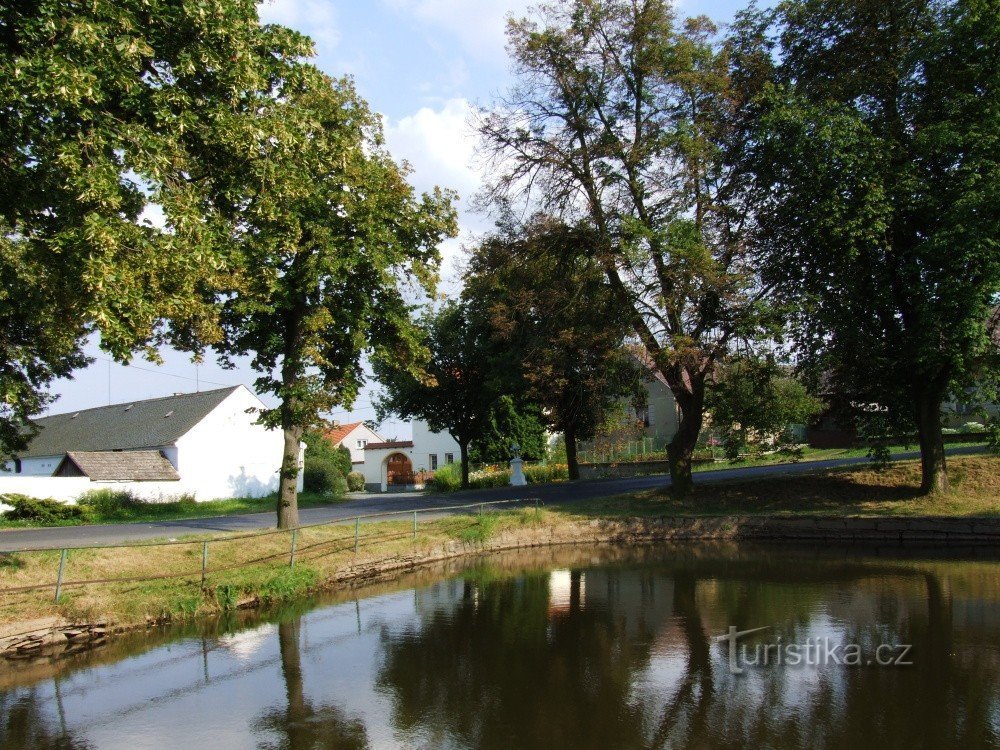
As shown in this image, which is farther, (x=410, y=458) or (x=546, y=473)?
(x=410, y=458)

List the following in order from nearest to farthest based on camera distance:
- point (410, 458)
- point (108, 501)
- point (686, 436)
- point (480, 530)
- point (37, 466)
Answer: point (480, 530)
point (686, 436)
point (108, 501)
point (37, 466)
point (410, 458)

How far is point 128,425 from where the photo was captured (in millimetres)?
42656

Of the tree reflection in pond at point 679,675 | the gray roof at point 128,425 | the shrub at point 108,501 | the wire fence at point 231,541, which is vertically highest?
Answer: the gray roof at point 128,425

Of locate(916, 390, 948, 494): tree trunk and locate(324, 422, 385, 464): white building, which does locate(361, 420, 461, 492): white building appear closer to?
locate(324, 422, 385, 464): white building

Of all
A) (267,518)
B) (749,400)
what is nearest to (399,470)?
(267,518)

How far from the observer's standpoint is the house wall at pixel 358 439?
72.8 m

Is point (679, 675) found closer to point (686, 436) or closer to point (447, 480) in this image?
point (686, 436)

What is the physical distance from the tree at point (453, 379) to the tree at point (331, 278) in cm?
1781

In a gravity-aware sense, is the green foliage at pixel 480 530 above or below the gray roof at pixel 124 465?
below

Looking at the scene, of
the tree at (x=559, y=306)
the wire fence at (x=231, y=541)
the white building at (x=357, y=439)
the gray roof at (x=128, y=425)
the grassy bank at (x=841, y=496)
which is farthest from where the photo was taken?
the white building at (x=357, y=439)

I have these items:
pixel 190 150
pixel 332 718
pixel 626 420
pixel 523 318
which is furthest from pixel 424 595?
pixel 626 420

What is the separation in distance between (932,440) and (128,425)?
39326 mm

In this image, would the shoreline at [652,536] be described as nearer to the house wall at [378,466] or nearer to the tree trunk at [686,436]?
the tree trunk at [686,436]

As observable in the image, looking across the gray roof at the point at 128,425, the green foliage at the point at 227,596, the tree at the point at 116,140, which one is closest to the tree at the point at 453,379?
the gray roof at the point at 128,425
